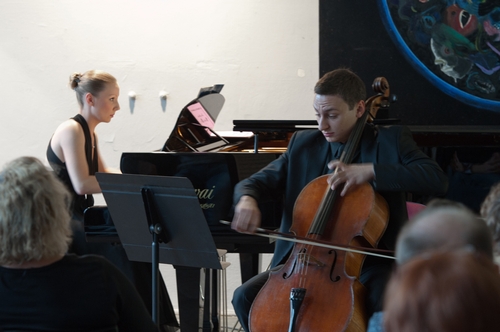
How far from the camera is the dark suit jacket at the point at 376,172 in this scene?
236 cm

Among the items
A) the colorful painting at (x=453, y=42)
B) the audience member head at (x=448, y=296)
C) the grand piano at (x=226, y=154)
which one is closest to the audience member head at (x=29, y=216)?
the audience member head at (x=448, y=296)

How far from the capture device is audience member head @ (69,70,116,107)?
3.44m

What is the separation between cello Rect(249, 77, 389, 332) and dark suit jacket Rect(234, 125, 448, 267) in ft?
0.34

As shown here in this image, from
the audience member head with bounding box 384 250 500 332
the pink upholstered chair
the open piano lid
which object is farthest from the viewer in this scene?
the open piano lid

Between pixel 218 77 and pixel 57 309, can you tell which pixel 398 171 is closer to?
pixel 57 309

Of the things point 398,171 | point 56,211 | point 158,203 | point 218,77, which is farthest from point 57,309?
point 218,77

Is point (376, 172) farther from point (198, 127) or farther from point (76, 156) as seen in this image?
point (76, 156)

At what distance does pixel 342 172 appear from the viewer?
2.33m

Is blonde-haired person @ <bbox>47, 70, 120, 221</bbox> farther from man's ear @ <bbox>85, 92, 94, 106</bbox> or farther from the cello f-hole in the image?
the cello f-hole

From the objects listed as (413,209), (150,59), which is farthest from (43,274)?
(150,59)

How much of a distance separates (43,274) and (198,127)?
6.40ft

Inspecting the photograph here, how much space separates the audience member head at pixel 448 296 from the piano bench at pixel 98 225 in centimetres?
235

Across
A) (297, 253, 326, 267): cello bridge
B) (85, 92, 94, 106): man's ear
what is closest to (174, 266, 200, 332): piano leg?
(297, 253, 326, 267): cello bridge

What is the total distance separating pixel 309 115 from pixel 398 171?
183cm
